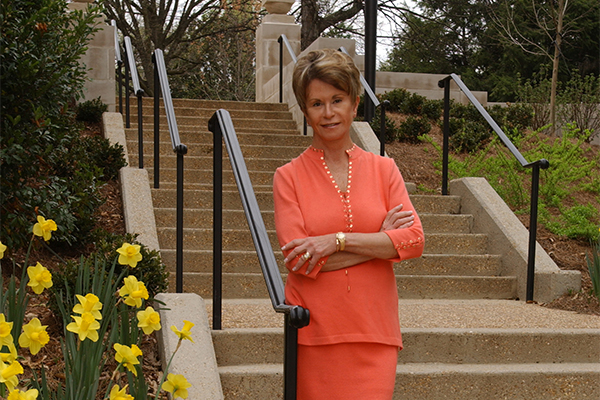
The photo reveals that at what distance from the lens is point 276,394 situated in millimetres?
3352

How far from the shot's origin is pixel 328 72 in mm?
1975

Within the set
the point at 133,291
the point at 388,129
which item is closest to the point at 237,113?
the point at 388,129

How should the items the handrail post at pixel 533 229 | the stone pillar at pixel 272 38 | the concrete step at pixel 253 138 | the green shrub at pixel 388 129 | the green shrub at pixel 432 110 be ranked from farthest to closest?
1. the stone pillar at pixel 272 38
2. the green shrub at pixel 432 110
3. the green shrub at pixel 388 129
4. the concrete step at pixel 253 138
5. the handrail post at pixel 533 229

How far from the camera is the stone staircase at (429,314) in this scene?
353 centimetres

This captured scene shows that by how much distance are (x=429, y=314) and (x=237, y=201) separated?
237 cm

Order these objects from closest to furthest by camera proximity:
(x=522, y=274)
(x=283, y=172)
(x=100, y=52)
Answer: (x=283, y=172) → (x=522, y=274) → (x=100, y=52)

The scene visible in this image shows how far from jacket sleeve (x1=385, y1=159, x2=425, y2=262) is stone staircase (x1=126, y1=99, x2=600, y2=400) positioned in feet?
5.24

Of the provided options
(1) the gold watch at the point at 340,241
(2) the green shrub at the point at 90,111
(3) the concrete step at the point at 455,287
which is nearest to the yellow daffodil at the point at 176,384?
(1) the gold watch at the point at 340,241

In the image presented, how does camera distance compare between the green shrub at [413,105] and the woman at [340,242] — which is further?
the green shrub at [413,105]

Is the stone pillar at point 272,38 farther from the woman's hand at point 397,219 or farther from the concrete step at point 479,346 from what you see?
the woman's hand at point 397,219

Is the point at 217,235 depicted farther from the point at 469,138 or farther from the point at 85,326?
the point at 469,138

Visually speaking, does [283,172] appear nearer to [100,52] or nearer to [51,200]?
[51,200]

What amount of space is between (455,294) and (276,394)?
2.23 metres

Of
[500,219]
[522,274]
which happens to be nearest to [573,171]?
[500,219]
